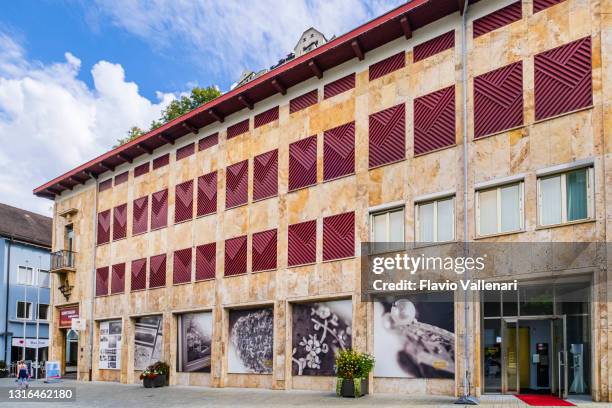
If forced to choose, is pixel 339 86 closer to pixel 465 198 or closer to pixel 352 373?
pixel 465 198

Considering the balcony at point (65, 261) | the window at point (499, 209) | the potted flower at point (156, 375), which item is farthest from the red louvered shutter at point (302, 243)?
the balcony at point (65, 261)

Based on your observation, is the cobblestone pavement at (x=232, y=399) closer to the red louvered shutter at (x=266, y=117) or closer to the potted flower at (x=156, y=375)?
the potted flower at (x=156, y=375)

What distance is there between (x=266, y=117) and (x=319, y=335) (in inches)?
386

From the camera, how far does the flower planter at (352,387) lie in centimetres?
2277

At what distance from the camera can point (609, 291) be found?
Result: 59.4 feet

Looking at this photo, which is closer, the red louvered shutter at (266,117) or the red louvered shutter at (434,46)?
the red louvered shutter at (434,46)

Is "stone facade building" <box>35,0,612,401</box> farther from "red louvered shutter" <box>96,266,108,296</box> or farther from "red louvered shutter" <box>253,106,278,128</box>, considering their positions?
"red louvered shutter" <box>96,266,108,296</box>

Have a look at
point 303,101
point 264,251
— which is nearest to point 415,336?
point 264,251

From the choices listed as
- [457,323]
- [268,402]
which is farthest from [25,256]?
[457,323]

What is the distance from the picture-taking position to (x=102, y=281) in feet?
131

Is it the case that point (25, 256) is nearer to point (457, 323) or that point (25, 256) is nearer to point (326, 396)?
point (326, 396)

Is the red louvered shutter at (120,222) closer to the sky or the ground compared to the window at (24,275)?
closer to the sky

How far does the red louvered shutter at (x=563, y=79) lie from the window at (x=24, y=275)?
155ft

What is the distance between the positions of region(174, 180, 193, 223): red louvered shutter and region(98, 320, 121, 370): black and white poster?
7907 millimetres
